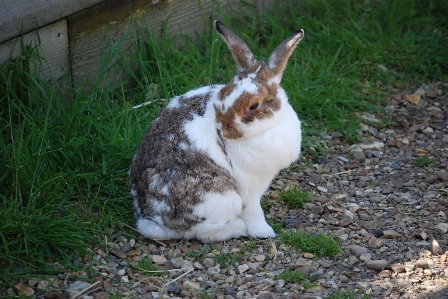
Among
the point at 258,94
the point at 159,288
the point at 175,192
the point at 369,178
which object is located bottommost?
the point at 369,178

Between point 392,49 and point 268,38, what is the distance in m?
1.06

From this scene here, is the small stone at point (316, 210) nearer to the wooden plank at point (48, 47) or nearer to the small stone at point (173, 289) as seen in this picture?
the small stone at point (173, 289)

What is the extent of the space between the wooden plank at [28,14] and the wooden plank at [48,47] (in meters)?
0.05

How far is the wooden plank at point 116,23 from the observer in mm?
5250

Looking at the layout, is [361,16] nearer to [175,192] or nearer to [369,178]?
[369,178]

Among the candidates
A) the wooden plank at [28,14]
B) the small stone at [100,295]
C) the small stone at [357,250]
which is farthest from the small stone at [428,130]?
the small stone at [100,295]

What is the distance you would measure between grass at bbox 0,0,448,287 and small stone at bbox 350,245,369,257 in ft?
0.74

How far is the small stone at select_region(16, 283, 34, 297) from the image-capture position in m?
3.78

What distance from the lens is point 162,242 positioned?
14.2ft

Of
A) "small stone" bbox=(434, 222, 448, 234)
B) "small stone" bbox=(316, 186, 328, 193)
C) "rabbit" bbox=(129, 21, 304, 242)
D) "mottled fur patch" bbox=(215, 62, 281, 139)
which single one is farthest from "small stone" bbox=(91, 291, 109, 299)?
"small stone" bbox=(434, 222, 448, 234)

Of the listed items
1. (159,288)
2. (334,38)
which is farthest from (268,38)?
(159,288)

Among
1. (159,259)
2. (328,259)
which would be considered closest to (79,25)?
(159,259)

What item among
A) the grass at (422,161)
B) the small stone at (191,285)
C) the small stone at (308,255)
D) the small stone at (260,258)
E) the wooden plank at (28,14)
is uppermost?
the wooden plank at (28,14)

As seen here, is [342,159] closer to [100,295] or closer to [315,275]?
[315,275]
